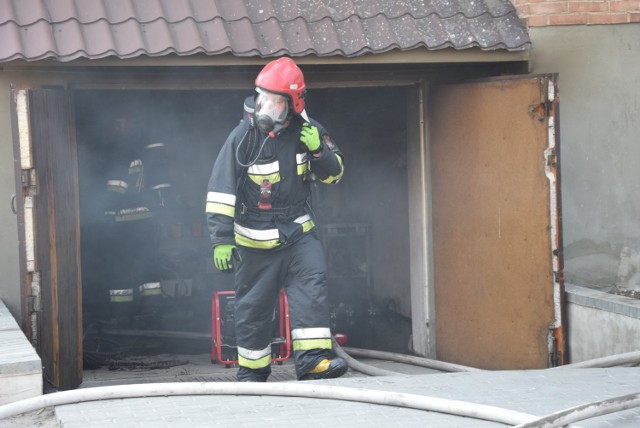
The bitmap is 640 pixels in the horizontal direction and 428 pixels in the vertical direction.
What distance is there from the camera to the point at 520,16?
7039mm

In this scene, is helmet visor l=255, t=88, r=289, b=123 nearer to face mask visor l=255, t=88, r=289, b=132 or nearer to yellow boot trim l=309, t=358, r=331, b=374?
face mask visor l=255, t=88, r=289, b=132

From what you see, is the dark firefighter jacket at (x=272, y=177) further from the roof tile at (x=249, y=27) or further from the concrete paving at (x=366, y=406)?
the concrete paving at (x=366, y=406)

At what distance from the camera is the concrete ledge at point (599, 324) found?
6168mm

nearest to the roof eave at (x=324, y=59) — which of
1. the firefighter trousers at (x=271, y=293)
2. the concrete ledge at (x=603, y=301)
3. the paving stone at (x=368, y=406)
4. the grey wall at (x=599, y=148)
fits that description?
the grey wall at (x=599, y=148)

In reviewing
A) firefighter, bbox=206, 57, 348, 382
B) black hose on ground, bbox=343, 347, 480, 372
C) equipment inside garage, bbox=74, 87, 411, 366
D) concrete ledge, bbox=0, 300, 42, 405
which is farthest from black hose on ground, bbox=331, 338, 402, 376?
concrete ledge, bbox=0, 300, 42, 405

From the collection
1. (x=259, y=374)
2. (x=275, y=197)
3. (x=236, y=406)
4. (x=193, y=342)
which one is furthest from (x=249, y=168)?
(x=193, y=342)

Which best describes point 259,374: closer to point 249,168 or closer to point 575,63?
point 249,168

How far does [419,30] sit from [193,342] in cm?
387

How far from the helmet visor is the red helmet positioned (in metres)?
0.04

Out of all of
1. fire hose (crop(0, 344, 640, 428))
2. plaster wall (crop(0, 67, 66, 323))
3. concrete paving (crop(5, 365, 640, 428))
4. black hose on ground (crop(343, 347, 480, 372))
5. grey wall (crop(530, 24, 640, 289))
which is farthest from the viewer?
grey wall (crop(530, 24, 640, 289))

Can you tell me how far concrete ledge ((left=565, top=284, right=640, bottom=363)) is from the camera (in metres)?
6.17

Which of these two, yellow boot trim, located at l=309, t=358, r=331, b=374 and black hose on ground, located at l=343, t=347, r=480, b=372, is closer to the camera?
yellow boot trim, located at l=309, t=358, r=331, b=374

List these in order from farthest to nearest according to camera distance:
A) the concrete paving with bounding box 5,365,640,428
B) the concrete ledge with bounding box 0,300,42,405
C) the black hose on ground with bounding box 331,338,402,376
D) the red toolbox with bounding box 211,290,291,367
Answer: the red toolbox with bounding box 211,290,291,367 < the black hose on ground with bounding box 331,338,402,376 < the concrete ledge with bounding box 0,300,42,405 < the concrete paving with bounding box 5,365,640,428

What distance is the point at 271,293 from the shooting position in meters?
5.82
